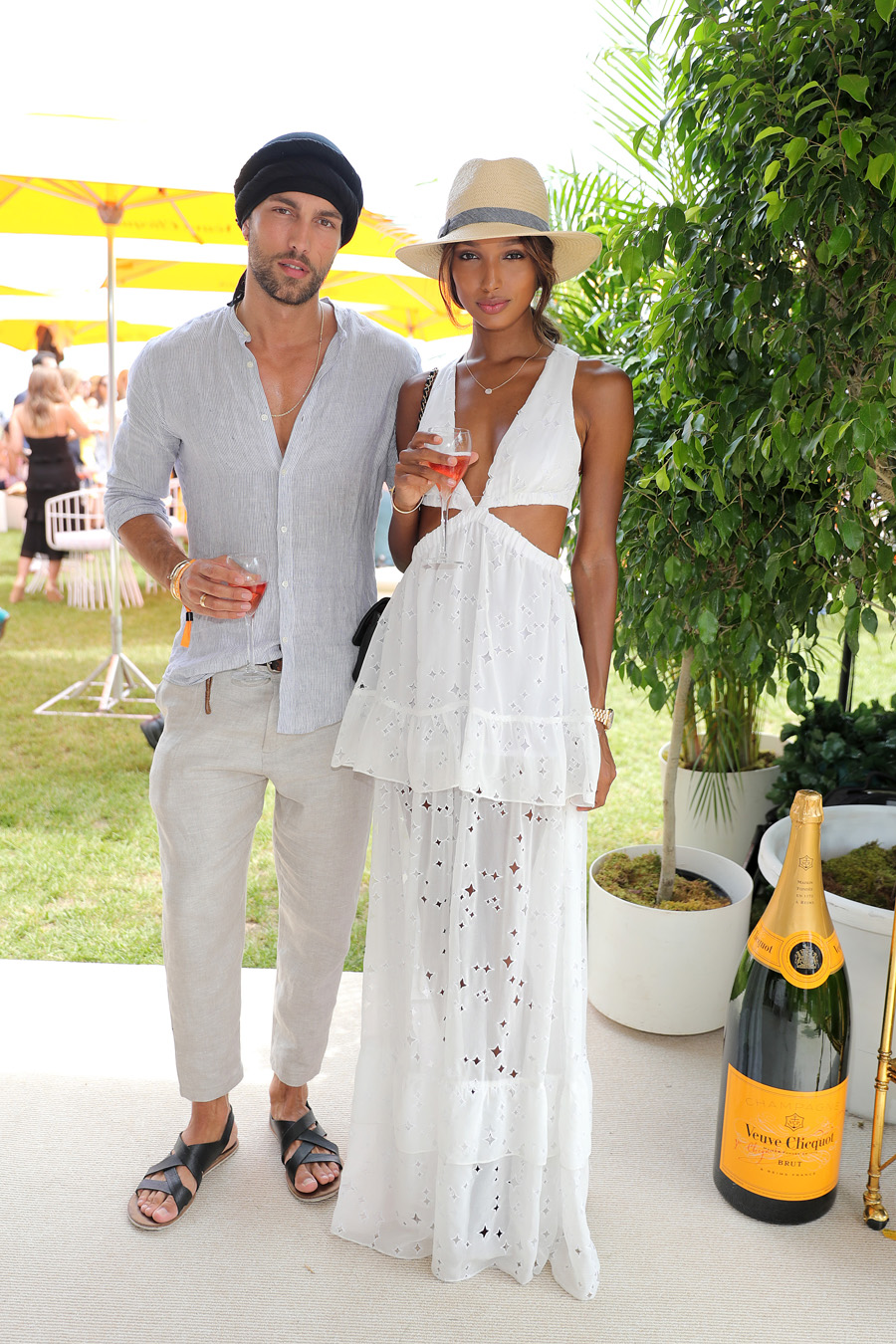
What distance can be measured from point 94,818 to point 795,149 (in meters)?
3.84

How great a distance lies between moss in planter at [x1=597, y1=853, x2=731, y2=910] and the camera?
277cm

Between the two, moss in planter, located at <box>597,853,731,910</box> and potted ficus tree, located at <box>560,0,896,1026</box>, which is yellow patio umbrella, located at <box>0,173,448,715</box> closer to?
potted ficus tree, located at <box>560,0,896,1026</box>

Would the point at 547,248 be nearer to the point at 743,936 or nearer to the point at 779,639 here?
the point at 779,639

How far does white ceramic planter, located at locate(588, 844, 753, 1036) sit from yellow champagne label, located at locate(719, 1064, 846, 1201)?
0.58m

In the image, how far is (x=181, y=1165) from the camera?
2.12m

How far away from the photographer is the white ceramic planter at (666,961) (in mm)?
2656

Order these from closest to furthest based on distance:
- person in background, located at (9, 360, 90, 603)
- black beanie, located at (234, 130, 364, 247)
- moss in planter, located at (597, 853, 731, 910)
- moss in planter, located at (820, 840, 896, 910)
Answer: black beanie, located at (234, 130, 364, 247) < moss in planter, located at (820, 840, 896, 910) < moss in planter, located at (597, 853, 731, 910) < person in background, located at (9, 360, 90, 603)

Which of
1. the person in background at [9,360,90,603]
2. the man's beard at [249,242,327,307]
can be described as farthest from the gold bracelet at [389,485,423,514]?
the person in background at [9,360,90,603]

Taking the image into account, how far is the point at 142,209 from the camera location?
5.04 metres

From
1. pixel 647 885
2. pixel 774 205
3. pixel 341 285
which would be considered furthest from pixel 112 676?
pixel 774 205

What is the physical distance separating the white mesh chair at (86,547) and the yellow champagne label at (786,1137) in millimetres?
5494

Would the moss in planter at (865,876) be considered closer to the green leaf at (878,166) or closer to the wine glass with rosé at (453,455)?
the wine glass with rosé at (453,455)

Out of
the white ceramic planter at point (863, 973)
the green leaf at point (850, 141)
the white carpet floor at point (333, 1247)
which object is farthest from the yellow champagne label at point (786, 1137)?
the green leaf at point (850, 141)

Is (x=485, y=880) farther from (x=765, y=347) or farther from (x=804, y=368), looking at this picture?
(x=765, y=347)
